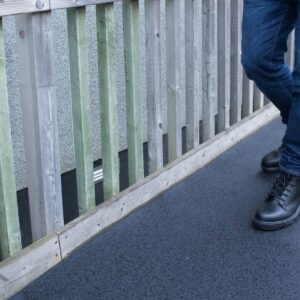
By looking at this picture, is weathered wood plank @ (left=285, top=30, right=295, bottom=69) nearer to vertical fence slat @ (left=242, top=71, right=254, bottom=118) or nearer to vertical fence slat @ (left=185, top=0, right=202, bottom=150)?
vertical fence slat @ (left=242, top=71, right=254, bottom=118)

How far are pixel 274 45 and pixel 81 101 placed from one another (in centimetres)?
76

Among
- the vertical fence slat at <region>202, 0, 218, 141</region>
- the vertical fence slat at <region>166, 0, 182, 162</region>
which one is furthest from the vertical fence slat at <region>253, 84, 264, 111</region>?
the vertical fence slat at <region>166, 0, 182, 162</region>

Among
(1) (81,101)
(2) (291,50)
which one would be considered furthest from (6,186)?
(2) (291,50)

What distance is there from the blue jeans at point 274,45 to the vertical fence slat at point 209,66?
0.54 metres

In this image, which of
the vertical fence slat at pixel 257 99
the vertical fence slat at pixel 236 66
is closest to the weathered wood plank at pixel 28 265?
the vertical fence slat at pixel 236 66

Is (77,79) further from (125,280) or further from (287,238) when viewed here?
(287,238)

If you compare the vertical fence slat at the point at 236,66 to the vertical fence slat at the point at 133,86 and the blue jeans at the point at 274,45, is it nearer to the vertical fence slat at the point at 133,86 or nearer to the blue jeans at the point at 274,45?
the blue jeans at the point at 274,45

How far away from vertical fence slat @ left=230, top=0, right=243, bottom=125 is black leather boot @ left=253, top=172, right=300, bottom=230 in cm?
100

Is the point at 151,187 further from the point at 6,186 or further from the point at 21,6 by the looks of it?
the point at 21,6

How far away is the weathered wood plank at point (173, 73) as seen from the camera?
8.80 ft

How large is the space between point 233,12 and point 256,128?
0.67 m

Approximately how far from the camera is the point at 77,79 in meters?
2.19

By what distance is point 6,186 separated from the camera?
6.40 feet

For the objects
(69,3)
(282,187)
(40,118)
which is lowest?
(282,187)
